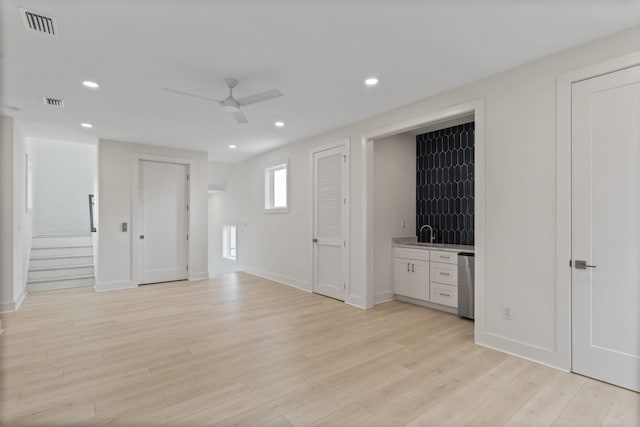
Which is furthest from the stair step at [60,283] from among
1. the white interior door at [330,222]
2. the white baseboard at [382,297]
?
the white baseboard at [382,297]

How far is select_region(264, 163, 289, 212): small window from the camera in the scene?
6488mm

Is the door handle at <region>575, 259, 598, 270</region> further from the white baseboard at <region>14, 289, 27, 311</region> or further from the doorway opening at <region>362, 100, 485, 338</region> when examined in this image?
the white baseboard at <region>14, 289, 27, 311</region>

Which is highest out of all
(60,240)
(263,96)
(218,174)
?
(263,96)

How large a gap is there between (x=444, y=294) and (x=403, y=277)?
67 centimetres

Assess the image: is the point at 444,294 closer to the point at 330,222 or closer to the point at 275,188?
the point at 330,222

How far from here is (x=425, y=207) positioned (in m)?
5.18

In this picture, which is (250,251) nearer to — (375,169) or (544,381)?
(375,169)

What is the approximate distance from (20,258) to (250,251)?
387 centimetres

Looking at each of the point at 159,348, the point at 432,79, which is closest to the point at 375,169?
the point at 432,79

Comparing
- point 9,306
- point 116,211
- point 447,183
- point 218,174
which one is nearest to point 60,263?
point 116,211

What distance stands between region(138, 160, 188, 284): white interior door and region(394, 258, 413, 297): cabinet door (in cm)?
426

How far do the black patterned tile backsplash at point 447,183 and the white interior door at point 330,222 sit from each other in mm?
1343

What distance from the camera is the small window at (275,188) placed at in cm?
649

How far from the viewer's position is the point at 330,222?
513 cm
